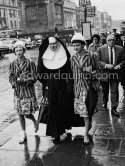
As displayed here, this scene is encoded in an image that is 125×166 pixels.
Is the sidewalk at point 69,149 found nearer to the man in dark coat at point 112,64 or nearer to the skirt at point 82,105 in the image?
the skirt at point 82,105

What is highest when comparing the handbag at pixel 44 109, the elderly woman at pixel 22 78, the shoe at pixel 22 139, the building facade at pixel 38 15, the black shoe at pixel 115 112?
the building facade at pixel 38 15

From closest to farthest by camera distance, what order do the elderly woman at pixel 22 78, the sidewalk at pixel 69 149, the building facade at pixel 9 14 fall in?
the sidewalk at pixel 69 149 → the elderly woman at pixel 22 78 → the building facade at pixel 9 14

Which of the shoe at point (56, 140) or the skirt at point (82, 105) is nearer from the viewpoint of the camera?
the skirt at point (82, 105)

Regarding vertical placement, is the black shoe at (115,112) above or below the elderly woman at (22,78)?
below

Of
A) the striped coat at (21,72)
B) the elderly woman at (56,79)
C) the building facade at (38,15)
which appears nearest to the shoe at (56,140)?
the elderly woman at (56,79)

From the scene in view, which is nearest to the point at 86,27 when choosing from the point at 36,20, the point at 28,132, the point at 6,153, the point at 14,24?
the point at 28,132

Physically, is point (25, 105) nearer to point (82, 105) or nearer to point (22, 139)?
point (22, 139)

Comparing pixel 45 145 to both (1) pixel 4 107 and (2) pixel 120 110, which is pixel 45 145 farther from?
(1) pixel 4 107

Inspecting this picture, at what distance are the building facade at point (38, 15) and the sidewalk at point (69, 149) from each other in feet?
162

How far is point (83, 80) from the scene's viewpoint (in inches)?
215

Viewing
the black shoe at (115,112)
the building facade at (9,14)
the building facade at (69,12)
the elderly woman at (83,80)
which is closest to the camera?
the elderly woman at (83,80)

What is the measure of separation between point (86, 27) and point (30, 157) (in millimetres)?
10157

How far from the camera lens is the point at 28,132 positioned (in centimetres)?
642

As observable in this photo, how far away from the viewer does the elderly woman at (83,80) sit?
214 inches
